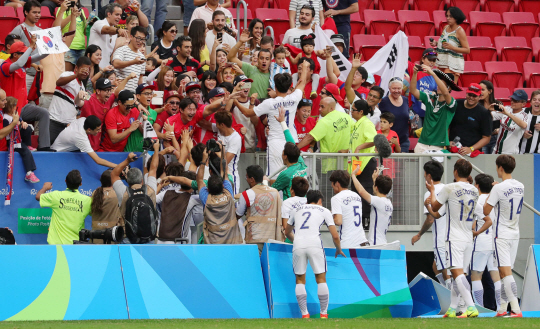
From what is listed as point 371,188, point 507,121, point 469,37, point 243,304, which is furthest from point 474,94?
point 469,37

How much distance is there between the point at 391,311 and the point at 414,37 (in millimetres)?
9493

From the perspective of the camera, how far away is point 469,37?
56.3 feet

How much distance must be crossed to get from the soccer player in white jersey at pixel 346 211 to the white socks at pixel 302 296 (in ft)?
3.45

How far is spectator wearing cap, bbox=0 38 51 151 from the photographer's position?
420 inches

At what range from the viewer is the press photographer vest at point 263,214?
9.04 metres

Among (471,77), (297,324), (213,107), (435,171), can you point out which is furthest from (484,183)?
(471,77)

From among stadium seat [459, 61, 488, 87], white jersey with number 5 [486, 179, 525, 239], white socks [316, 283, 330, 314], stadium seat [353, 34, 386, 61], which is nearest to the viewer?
white socks [316, 283, 330, 314]

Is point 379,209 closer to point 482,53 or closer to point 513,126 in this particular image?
point 513,126

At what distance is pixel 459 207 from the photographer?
8688mm

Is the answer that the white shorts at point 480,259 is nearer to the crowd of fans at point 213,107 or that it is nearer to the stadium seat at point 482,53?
the crowd of fans at point 213,107

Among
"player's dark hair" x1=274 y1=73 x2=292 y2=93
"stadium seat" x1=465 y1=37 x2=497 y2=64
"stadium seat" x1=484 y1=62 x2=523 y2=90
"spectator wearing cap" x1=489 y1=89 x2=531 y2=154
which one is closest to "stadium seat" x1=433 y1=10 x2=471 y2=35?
"stadium seat" x1=465 y1=37 x2=497 y2=64

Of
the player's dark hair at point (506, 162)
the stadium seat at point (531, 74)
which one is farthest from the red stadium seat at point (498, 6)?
the player's dark hair at point (506, 162)

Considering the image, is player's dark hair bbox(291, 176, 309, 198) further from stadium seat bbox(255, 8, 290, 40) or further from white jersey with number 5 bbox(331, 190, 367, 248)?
stadium seat bbox(255, 8, 290, 40)

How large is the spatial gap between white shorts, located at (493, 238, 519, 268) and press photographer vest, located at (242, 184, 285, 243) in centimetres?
270
